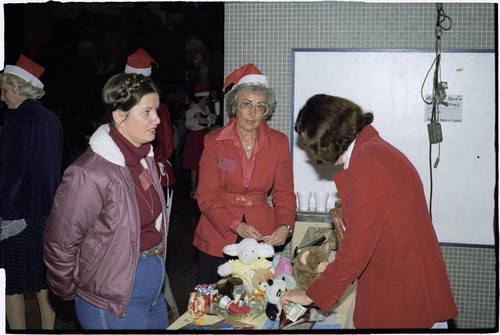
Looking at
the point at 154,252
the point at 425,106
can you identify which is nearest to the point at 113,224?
the point at 154,252

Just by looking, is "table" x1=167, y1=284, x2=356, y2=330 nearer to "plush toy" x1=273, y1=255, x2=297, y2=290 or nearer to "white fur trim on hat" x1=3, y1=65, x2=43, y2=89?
"plush toy" x1=273, y1=255, x2=297, y2=290

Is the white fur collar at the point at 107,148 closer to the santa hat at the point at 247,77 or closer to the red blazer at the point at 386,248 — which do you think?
the red blazer at the point at 386,248

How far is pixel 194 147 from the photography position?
24.8ft

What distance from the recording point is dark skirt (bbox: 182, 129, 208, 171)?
24.6 feet

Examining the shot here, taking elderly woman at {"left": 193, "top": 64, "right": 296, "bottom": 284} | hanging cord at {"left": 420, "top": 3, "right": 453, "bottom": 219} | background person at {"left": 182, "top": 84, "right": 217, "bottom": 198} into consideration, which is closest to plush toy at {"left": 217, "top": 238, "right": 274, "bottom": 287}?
elderly woman at {"left": 193, "top": 64, "right": 296, "bottom": 284}

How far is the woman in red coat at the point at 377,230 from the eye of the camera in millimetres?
2051

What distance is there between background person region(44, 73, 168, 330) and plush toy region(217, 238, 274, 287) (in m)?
0.40

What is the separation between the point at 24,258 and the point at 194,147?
14.1 feet

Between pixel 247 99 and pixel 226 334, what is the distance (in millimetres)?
1326

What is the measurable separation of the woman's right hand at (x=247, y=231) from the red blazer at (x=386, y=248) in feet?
2.49

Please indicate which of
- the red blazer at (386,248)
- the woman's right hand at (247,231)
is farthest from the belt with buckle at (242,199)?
the red blazer at (386,248)

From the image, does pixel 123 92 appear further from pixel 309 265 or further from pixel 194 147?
pixel 194 147

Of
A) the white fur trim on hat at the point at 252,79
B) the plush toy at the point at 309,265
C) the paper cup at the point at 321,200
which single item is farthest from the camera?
the paper cup at the point at 321,200

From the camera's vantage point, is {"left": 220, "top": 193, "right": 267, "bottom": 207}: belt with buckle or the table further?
{"left": 220, "top": 193, "right": 267, "bottom": 207}: belt with buckle
